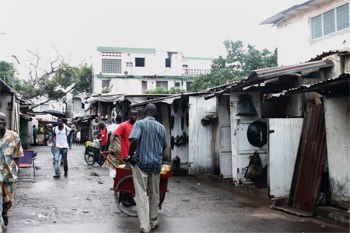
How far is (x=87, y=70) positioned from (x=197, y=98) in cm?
3569

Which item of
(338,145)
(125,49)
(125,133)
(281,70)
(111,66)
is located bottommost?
(338,145)

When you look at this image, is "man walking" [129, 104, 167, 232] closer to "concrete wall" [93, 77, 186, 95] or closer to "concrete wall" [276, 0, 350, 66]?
"concrete wall" [276, 0, 350, 66]

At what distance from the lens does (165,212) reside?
7.91 meters

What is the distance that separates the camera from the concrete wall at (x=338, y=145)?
7176 millimetres

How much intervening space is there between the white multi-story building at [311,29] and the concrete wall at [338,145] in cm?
689

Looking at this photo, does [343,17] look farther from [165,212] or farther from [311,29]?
[165,212]

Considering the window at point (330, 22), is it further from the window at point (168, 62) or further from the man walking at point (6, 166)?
the window at point (168, 62)

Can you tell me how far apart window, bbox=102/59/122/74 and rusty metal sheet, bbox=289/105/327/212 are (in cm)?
3860

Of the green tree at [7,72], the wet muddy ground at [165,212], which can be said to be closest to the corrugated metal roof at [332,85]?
the wet muddy ground at [165,212]

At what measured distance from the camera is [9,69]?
31.6 meters

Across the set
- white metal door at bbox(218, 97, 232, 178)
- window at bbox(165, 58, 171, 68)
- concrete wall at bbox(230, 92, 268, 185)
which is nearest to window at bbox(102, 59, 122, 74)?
window at bbox(165, 58, 171, 68)

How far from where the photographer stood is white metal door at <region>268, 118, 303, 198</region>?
8.80 metres

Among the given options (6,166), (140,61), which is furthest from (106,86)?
(6,166)

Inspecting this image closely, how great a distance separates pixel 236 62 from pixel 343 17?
70.3 ft
